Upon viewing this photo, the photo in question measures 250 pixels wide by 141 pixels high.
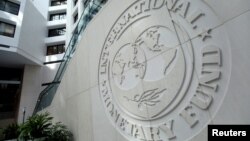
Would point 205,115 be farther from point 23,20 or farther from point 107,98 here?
point 23,20

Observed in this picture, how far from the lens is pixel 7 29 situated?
15531 millimetres

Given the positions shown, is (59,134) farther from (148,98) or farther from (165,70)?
(165,70)

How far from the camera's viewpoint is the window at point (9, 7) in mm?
15641

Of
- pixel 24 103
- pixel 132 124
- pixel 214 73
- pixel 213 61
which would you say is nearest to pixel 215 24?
pixel 213 61

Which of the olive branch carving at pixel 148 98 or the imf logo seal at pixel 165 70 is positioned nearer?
the imf logo seal at pixel 165 70

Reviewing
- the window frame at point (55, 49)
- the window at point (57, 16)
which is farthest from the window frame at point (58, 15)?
the window frame at point (55, 49)

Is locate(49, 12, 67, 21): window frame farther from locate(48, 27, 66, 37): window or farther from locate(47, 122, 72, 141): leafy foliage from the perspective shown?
locate(47, 122, 72, 141): leafy foliage

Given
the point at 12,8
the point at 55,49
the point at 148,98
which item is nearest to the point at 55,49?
the point at 55,49

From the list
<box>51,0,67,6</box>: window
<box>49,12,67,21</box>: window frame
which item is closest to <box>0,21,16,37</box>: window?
<box>49,12,67,21</box>: window frame

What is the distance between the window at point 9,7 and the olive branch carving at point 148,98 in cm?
1654

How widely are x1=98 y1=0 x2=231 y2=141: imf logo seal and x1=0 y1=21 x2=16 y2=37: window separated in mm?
14298

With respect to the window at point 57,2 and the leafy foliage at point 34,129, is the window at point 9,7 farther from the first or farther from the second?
the leafy foliage at point 34,129

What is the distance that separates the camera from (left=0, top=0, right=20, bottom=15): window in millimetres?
15641

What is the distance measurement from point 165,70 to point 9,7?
1733cm
